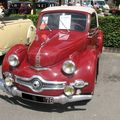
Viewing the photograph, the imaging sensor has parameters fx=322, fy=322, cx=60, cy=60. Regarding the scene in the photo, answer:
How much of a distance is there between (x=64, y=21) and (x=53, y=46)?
4.18 ft

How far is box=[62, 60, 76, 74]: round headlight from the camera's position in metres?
5.71

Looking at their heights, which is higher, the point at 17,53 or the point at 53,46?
the point at 53,46

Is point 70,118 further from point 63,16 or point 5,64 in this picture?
point 63,16

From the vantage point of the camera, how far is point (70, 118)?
565 cm

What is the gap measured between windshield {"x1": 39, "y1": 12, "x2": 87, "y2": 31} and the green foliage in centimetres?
475

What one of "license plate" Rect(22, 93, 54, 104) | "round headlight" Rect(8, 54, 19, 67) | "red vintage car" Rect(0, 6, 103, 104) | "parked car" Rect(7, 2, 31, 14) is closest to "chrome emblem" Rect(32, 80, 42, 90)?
"red vintage car" Rect(0, 6, 103, 104)

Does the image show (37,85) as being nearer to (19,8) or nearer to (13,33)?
(13,33)

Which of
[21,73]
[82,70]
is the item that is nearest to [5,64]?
A: [21,73]

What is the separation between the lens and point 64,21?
7.27 metres

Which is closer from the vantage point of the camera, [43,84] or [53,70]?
[43,84]

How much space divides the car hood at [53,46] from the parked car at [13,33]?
202cm

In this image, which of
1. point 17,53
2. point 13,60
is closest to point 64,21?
point 17,53

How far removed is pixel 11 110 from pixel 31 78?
77 cm

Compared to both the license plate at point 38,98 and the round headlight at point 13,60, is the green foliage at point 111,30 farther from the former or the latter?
the license plate at point 38,98
